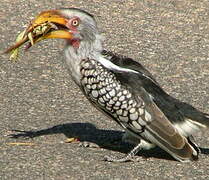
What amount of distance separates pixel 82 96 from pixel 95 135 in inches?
39.0

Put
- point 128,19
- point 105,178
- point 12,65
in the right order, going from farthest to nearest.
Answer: point 128,19 → point 12,65 → point 105,178

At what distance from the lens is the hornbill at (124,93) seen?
8.00 metres

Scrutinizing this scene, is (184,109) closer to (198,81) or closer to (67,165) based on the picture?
(67,165)

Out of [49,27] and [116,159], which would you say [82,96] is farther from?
[116,159]

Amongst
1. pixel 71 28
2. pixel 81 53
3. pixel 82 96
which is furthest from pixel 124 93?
pixel 82 96

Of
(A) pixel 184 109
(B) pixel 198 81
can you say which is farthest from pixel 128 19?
(A) pixel 184 109

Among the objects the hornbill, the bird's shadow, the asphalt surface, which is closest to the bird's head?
the hornbill

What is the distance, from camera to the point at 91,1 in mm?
12484

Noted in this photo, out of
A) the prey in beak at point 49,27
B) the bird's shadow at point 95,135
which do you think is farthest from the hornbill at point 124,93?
the bird's shadow at point 95,135

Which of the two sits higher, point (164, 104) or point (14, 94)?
point (164, 104)

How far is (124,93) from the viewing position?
8.05m

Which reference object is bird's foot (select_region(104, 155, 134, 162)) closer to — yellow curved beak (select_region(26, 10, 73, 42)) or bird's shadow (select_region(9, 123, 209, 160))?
bird's shadow (select_region(9, 123, 209, 160))

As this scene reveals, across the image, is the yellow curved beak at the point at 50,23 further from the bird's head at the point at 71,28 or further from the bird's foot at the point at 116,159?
the bird's foot at the point at 116,159

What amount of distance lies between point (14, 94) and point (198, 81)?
2.00 metres
